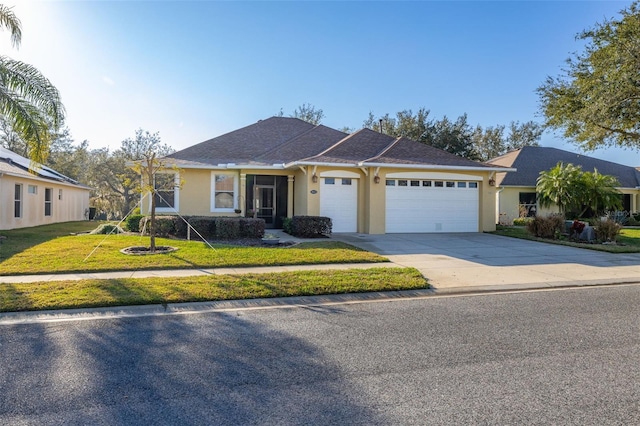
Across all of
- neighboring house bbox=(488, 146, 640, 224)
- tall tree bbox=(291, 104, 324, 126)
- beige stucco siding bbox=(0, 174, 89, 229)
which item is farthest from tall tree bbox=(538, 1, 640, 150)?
tall tree bbox=(291, 104, 324, 126)

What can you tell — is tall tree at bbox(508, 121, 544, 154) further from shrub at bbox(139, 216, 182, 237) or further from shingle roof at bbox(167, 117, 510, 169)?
shrub at bbox(139, 216, 182, 237)

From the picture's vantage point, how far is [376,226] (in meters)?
16.5

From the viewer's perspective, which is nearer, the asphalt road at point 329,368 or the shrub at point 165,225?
the asphalt road at point 329,368

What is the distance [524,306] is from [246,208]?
13.8 metres

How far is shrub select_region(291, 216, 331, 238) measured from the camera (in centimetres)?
1480

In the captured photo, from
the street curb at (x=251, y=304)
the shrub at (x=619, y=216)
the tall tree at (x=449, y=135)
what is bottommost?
the street curb at (x=251, y=304)

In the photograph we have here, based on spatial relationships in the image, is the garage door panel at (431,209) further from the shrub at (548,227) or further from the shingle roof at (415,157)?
the shrub at (548,227)

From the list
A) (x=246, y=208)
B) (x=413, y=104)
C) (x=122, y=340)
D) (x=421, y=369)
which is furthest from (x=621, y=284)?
(x=413, y=104)

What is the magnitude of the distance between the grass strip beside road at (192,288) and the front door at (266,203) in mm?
10830

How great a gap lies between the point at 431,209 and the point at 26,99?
14853 mm

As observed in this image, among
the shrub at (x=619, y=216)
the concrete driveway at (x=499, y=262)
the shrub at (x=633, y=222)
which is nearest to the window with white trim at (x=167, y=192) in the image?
the concrete driveway at (x=499, y=262)

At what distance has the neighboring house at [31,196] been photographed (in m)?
16.6

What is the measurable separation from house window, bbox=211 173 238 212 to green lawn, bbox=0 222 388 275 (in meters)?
5.57

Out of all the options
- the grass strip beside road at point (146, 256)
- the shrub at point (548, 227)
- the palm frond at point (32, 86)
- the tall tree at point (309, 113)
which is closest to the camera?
the grass strip beside road at point (146, 256)
